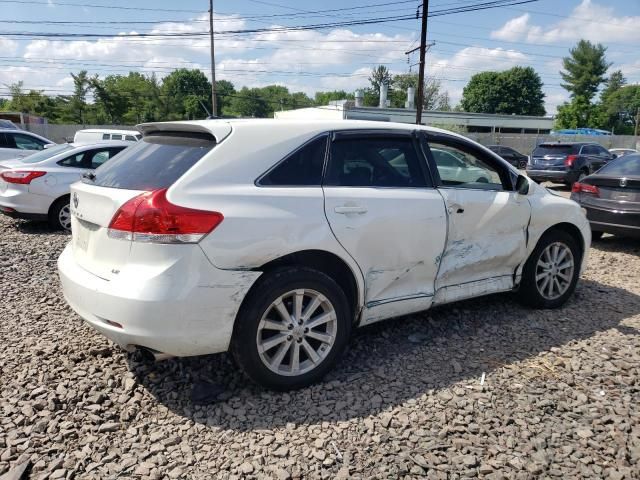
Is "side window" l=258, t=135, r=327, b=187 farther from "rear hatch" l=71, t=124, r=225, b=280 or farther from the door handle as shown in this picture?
"rear hatch" l=71, t=124, r=225, b=280

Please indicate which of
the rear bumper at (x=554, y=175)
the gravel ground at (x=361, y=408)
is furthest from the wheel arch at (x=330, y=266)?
the rear bumper at (x=554, y=175)

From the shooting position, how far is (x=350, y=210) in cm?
316

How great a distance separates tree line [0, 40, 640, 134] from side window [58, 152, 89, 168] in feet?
178

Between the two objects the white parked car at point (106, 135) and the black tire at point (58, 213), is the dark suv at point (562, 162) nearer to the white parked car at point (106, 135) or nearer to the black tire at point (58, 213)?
the white parked car at point (106, 135)

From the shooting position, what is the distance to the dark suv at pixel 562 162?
1677cm

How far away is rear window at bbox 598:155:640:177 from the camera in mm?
7117

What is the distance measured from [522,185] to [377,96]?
94.6 m

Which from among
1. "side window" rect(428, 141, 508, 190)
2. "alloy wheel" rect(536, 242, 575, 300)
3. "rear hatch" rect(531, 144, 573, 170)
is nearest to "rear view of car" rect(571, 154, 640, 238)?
"alloy wheel" rect(536, 242, 575, 300)

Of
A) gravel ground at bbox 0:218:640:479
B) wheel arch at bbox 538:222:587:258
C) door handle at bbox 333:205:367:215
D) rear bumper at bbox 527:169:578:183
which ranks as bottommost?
gravel ground at bbox 0:218:640:479

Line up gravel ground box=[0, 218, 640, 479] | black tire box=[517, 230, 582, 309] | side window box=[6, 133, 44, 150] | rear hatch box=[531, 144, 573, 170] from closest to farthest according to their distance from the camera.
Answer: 1. gravel ground box=[0, 218, 640, 479]
2. black tire box=[517, 230, 582, 309]
3. side window box=[6, 133, 44, 150]
4. rear hatch box=[531, 144, 573, 170]

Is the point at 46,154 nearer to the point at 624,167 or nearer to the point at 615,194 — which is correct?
the point at 615,194

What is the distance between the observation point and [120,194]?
9.30ft

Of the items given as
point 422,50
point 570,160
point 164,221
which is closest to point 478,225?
point 164,221

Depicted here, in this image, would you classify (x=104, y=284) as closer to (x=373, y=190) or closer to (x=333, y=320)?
(x=333, y=320)
